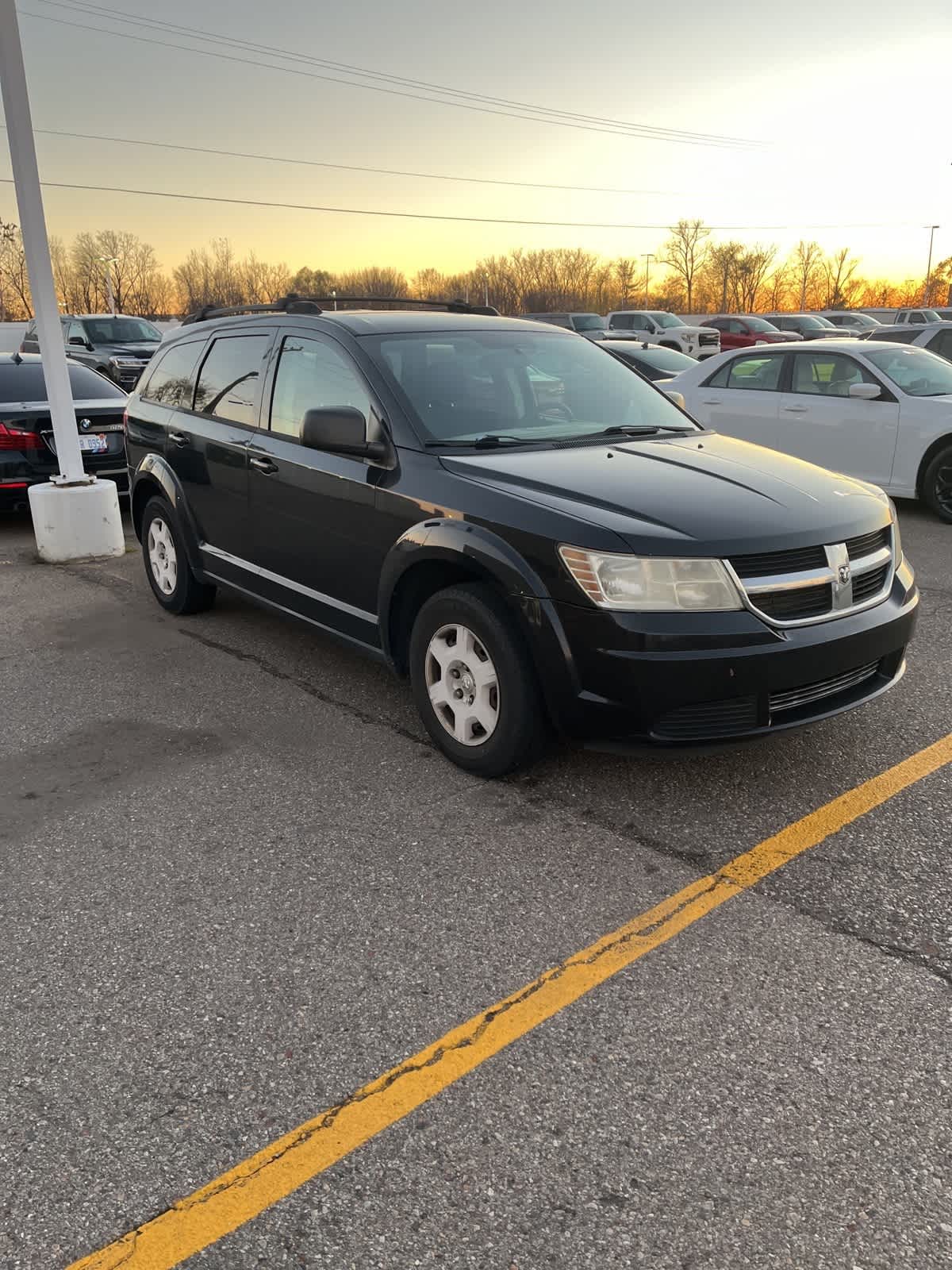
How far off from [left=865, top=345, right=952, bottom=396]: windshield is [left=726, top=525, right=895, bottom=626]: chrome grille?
239 inches

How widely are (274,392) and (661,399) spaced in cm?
192

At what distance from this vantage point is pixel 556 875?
318 centimetres

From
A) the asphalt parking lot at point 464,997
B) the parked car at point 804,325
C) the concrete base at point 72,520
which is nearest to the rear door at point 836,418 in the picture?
the asphalt parking lot at point 464,997

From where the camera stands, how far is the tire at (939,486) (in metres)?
8.70

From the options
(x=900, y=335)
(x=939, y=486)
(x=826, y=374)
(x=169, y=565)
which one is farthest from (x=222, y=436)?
(x=900, y=335)

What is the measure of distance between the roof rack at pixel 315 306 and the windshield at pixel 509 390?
0.70 meters

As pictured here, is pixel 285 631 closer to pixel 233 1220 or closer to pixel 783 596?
pixel 783 596

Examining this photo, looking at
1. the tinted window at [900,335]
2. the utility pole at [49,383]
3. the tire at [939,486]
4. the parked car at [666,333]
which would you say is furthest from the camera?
the parked car at [666,333]

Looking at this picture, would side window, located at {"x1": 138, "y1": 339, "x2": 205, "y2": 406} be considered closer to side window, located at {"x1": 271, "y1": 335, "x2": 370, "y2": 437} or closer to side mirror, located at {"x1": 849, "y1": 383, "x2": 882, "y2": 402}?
side window, located at {"x1": 271, "y1": 335, "x2": 370, "y2": 437}

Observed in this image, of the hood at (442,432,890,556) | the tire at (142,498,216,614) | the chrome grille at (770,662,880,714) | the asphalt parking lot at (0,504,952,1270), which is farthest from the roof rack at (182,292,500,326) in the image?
the chrome grille at (770,662,880,714)

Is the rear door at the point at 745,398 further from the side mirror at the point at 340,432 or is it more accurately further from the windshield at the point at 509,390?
the side mirror at the point at 340,432

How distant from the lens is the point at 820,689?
350 cm

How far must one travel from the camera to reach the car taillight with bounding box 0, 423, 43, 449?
8422 millimetres

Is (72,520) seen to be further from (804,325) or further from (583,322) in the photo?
(804,325)
